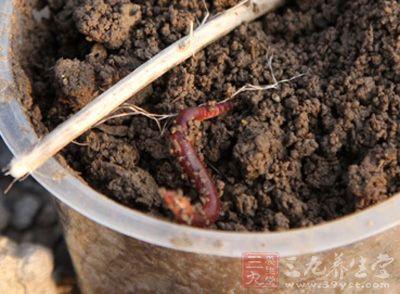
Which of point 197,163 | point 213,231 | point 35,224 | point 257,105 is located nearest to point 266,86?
point 257,105

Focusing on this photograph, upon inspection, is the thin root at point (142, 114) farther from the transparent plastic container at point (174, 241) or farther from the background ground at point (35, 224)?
the background ground at point (35, 224)

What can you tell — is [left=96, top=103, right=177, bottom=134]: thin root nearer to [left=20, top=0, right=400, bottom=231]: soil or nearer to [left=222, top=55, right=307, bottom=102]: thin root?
[left=20, top=0, right=400, bottom=231]: soil

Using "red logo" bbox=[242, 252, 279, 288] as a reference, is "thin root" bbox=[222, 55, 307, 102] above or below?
above

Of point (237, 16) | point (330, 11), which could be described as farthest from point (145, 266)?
point (330, 11)

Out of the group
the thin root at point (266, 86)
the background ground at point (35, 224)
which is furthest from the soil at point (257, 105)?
the background ground at point (35, 224)

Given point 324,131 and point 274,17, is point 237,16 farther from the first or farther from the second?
point 324,131

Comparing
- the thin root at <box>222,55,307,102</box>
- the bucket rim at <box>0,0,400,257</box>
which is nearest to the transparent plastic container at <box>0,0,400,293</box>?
the bucket rim at <box>0,0,400,257</box>
